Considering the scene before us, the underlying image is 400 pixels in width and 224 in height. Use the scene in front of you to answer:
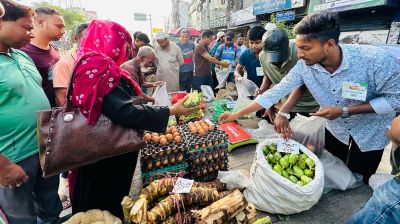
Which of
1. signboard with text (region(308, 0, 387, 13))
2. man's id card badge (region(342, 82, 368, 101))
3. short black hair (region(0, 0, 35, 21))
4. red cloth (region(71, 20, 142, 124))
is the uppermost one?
signboard with text (region(308, 0, 387, 13))

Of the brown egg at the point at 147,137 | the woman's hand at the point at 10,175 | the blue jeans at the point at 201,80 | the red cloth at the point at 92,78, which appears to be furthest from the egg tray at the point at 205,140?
the blue jeans at the point at 201,80

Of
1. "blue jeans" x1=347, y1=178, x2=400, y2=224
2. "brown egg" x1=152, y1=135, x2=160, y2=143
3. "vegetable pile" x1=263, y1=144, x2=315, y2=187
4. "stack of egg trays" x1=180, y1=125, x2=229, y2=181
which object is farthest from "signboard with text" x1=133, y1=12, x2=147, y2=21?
"blue jeans" x1=347, y1=178, x2=400, y2=224

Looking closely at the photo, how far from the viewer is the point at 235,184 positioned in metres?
2.19

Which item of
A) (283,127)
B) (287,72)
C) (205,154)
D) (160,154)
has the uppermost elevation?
(287,72)

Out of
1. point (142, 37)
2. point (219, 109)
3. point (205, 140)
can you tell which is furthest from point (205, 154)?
point (142, 37)

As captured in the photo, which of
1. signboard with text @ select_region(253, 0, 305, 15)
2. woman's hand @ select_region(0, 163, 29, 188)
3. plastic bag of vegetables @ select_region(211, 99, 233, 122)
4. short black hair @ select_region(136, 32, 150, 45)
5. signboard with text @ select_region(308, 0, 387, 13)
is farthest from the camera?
signboard with text @ select_region(253, 0, 305, 15)

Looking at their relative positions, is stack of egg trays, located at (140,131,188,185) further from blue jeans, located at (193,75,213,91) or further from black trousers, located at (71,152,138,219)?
blue jeans, located at (193,75,213,91)

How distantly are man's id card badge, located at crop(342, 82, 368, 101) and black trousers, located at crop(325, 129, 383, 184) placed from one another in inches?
22.0

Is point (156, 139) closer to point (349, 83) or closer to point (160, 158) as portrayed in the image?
point (160, 158)

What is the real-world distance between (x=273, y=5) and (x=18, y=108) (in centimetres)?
1468

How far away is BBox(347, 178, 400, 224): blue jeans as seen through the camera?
115cm

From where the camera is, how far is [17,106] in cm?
160

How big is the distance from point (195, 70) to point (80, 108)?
4831mm


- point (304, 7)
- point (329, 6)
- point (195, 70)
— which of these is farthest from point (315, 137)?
point (304, 7)
